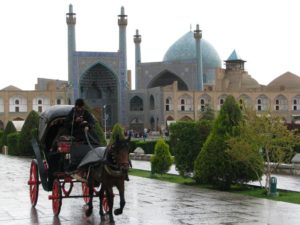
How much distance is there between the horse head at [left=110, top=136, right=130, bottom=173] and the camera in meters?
6.31

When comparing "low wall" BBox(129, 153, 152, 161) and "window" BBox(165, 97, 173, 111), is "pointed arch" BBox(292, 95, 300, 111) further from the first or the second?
"low wall" BBox(129, 153, 152, 161)

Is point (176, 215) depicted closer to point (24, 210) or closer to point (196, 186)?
point (24, 210)

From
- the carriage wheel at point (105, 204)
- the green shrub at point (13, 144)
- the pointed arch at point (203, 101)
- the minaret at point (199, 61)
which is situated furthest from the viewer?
the minaret at point (199, 61)

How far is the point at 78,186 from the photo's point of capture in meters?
11.2

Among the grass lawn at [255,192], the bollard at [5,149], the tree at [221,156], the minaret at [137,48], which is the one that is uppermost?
the minaret at [137,48]

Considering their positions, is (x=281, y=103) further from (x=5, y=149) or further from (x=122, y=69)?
(x=5, y=149)

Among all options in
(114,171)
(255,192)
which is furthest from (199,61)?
(114,171)

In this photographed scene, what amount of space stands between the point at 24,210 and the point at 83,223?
1.46 metres

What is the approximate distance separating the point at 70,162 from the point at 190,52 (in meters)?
58.0

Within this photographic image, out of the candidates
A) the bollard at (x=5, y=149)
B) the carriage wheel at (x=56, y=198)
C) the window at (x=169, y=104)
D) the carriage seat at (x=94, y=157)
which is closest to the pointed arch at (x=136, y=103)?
the window at (x=169, y=104)

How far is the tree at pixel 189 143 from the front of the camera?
12.3 meters

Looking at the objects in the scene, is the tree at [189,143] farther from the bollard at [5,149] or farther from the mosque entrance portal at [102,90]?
the mosque entrance portal at [102,90]

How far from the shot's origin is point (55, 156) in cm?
790

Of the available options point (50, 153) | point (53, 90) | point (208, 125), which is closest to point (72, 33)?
point (53, 90)
